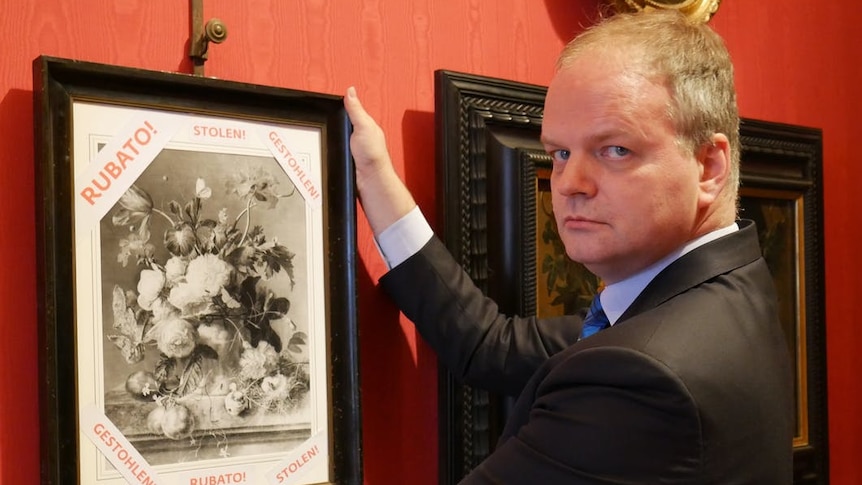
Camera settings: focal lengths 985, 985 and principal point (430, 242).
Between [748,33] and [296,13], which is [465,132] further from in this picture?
[748,33]

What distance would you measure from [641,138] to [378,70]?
0.57 m

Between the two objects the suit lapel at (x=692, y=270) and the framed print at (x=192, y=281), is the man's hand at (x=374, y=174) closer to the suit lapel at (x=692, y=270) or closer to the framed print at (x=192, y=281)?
the framed print at (x=192, y=281)

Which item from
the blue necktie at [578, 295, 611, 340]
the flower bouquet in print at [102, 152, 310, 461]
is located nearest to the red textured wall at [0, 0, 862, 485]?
the flower bouquet in print at [102, 152, 310, 461]

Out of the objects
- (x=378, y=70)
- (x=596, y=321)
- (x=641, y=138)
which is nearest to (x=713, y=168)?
(x=641, y=138)

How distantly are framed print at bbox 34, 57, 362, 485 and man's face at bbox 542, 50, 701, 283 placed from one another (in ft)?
1.34

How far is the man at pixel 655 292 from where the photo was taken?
1.15 meters

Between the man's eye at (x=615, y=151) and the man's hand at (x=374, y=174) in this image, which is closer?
the man's eye at (x=615, y=151)

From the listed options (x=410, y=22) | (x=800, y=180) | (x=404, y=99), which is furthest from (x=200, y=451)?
(x=800, y=180)

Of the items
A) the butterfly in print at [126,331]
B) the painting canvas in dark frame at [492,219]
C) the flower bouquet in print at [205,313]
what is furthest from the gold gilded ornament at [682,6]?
the butterfly in print at [126,331]

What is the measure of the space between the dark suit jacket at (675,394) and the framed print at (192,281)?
385 mm

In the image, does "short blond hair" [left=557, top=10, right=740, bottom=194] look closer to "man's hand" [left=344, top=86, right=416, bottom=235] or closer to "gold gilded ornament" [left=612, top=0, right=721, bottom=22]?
"man's hand" [left=344, top=86, right=416, bottom=235]

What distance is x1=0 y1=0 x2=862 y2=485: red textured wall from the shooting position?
133 centimetres

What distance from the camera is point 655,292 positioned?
4.39 ft

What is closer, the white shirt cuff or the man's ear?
the man's ear
